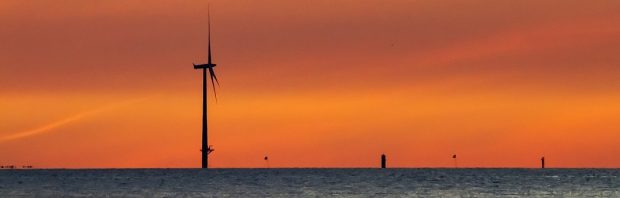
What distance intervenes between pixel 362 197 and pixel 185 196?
24.9m

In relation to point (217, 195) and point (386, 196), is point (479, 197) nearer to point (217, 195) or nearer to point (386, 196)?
point (386, 196)

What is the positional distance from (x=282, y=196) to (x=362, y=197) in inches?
439

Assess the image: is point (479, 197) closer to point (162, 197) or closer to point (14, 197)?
point (162, 197)

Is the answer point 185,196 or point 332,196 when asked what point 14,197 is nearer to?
Result: point 185,196

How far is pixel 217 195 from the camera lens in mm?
199750

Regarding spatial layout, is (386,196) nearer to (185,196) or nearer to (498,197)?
(498,197)

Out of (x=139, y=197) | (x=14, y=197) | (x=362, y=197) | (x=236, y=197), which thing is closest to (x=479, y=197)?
(x=362, y=197)

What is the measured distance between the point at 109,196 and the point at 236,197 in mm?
18458

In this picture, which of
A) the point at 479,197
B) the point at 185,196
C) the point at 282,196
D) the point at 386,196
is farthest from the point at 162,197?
the point at 479,197

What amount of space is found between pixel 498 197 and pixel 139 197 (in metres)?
50.5

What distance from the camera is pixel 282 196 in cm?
19600

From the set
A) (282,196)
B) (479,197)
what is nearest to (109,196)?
(282,196)

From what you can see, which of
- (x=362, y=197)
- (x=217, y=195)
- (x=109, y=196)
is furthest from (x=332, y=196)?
(x=109, y=196)

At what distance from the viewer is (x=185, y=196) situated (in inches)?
7776
